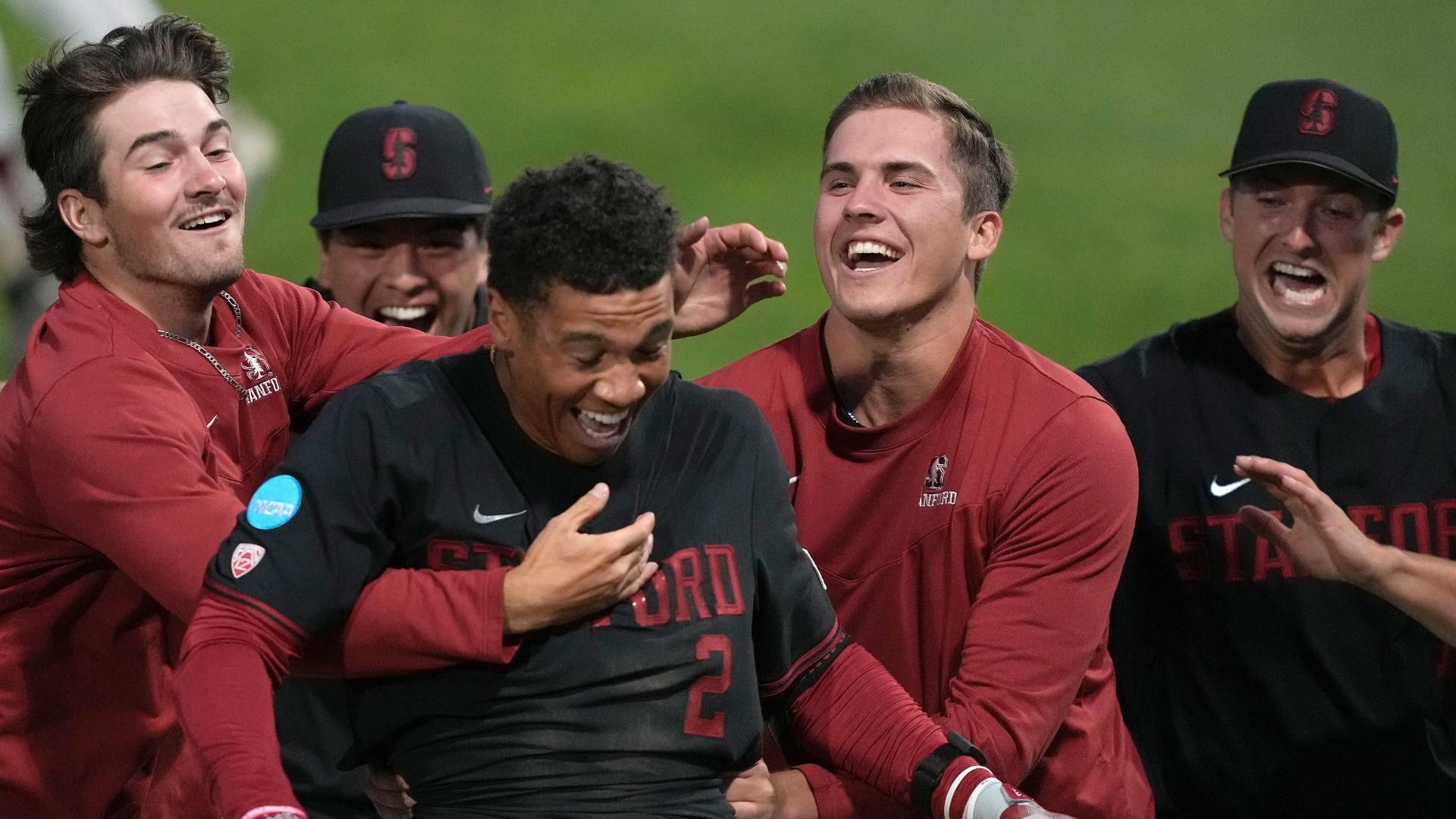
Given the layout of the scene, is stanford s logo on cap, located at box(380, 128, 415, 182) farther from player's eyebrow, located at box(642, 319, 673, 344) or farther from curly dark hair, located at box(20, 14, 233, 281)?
player's eyebrow, located at box(642, 319, 673, 344)

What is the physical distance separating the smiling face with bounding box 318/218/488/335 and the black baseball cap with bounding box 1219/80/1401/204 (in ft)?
6.63

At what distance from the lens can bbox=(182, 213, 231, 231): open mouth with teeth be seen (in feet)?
11.4

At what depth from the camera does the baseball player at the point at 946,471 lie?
349 centimetres

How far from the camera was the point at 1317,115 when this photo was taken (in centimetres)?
443

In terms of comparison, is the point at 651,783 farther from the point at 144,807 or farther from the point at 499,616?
the point at 144,807

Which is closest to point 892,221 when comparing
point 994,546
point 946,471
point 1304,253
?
point 946,471

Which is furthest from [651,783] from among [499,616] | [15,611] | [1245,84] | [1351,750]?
[1245,84]

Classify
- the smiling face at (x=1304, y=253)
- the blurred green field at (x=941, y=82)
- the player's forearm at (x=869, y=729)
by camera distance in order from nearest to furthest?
the player's forearm at (x=869, y=729), the smiling face at (x=1304, y=253), the blurred green field at (x=941, y=82)

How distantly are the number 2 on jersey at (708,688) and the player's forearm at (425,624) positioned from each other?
288mm

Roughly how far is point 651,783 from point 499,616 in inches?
13.9

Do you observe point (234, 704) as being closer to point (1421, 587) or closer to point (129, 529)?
point (129, 529)

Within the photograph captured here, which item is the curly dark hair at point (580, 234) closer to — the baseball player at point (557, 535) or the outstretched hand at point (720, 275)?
the baseball player at point (557, 535)

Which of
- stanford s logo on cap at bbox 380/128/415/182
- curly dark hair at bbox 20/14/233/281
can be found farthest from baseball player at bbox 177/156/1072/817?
stanford s logo on cap at bbox 380/128/415/182

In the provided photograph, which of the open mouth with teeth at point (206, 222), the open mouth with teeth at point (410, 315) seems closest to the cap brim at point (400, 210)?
the open mouth with teeth at point (410, 315)
